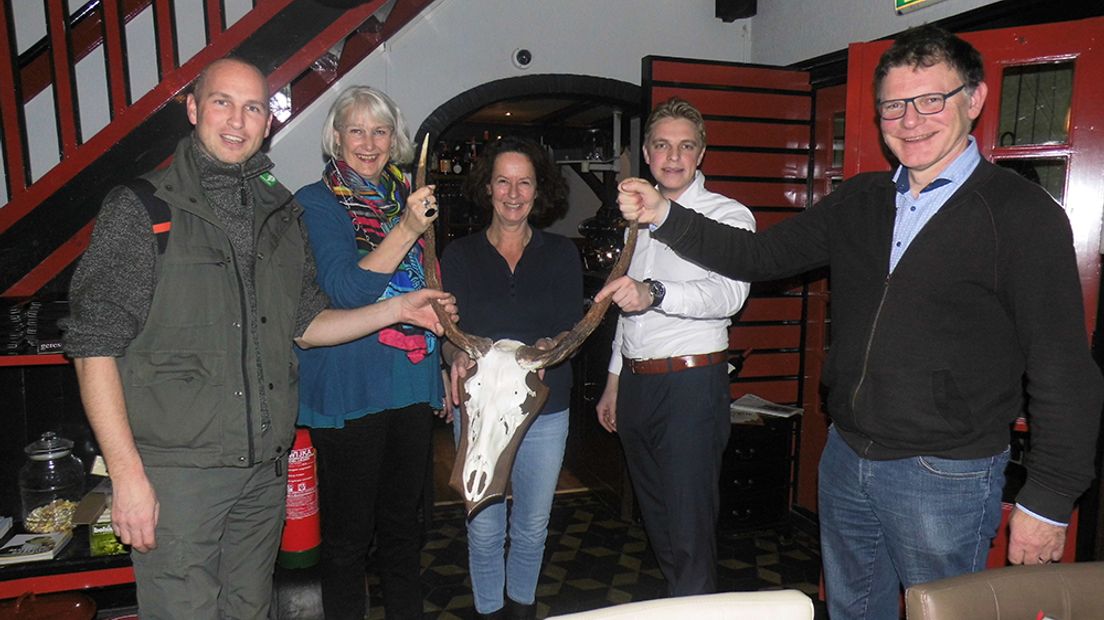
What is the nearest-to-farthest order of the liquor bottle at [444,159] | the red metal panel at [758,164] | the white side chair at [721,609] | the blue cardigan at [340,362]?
the white side chair at [721,609]
the blue cardigan at [340,362]
the red metal panel at [758,164]
the liquor bottle at [444,159]

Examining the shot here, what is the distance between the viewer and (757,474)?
3.87 m

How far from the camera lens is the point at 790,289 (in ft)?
14.0

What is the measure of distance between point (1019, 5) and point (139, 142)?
3.78 metres

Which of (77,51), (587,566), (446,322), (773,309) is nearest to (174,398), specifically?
(446,322)

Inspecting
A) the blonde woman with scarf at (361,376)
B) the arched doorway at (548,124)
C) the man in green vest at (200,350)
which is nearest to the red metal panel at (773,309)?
the arched doorway at (548,124)

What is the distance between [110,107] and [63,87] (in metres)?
0.18

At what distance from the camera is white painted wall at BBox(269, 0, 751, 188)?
13.0 ft

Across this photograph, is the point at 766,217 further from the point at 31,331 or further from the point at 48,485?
the point at 48,485

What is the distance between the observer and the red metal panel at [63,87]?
295cm

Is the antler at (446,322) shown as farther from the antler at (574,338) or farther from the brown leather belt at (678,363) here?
the brown leather belt at (678,363)

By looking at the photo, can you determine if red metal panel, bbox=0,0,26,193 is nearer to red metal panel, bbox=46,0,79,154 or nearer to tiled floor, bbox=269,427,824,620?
red metal panel, bbox=46,0,79,154

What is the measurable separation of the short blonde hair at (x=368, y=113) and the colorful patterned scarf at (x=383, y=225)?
0.08 metres

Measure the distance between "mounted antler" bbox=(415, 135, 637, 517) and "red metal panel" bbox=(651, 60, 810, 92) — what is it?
2.36 m

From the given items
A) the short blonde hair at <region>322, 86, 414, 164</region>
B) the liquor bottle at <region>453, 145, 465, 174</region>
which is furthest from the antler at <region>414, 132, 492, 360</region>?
the liquor bottle at <region>453, 145, 465, 174</region>
